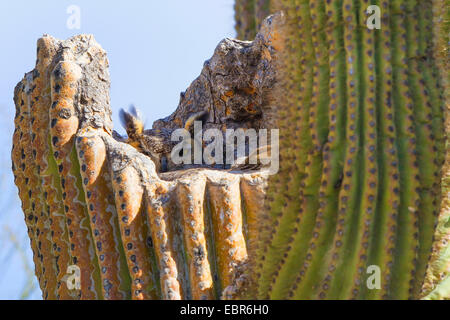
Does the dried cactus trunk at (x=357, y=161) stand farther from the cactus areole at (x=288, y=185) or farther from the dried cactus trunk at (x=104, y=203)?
the dried cactus trunk at (x=104, y=203)

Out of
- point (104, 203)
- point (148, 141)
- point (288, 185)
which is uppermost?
point (148, 141)

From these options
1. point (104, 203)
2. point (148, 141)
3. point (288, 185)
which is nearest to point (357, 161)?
point (288, 185)

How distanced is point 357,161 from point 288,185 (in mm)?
286

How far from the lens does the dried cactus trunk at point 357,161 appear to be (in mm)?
2504

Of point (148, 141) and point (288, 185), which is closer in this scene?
point (288, 185)

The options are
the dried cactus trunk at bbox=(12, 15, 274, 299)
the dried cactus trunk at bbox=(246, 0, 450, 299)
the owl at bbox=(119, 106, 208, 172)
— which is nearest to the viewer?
the dried cactus trunk at bbox=(246, 0, 450, 299)

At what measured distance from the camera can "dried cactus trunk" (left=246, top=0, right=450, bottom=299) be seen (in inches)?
98.6

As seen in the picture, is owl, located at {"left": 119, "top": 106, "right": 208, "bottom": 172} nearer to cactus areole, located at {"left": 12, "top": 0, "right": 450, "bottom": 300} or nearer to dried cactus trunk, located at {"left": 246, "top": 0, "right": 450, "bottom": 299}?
cactus areole, located at {"left": 12, "top": 0, "right": 450, "bottom": 300}

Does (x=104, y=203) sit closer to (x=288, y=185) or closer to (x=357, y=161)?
(x=288, y=185)

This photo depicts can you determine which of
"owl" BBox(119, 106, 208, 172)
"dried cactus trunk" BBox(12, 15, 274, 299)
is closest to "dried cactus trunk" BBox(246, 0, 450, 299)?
"dried cactus trunk" BBox(12, 15, 274, 299)

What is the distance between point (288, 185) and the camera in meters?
2.69
